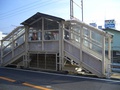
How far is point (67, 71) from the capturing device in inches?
483

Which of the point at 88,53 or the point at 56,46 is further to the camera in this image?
the point at 56,46

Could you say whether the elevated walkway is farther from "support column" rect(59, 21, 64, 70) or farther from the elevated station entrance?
"support column" rect(59, 21, 64, 70)

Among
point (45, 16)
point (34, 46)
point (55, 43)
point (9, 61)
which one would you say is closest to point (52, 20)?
point (45, 16)

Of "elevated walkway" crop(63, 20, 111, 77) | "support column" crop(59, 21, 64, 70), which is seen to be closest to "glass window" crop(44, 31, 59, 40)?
"support column" crop(59, 21, 64, 70)

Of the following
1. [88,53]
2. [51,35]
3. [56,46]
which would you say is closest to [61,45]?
[56,46]

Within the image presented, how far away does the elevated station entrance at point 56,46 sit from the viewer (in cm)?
1120

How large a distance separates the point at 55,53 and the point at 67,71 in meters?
1.68

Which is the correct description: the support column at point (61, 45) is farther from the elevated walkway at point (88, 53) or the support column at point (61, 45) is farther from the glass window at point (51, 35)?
the glass window at point (51, 35)

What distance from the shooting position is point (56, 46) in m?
13.1

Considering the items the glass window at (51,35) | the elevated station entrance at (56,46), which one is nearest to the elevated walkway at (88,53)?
the elevated station entrance at (56,46)

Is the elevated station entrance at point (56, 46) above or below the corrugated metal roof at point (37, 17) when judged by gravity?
below

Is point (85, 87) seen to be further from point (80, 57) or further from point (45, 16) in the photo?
point (45, 16)

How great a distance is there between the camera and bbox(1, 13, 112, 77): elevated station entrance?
36.7ft

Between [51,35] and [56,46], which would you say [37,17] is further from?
[56,46]
